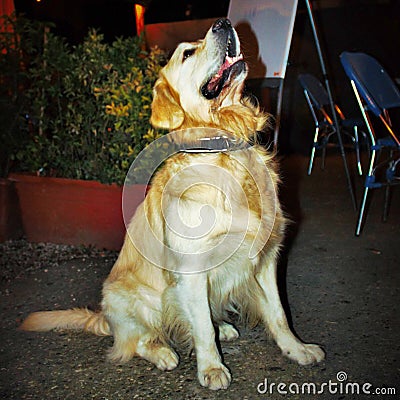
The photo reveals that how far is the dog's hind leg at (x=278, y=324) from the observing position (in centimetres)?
204

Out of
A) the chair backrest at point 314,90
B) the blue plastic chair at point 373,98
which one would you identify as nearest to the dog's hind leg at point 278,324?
the blue plastic chair at point 373,98

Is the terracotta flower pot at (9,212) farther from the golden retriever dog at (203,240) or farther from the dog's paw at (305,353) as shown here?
the dog's paw at (305,353)

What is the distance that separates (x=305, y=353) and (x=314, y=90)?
467cm

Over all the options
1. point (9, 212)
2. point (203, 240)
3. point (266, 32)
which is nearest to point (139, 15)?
point (266, 32)

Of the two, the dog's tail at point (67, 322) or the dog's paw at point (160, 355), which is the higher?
the dog's tail at point (67, 322)

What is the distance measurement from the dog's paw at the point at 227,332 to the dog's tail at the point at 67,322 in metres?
0.55

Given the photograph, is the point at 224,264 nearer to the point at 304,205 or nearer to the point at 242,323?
the point at 242,323

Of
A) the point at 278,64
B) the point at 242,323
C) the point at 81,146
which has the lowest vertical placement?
the point at 242,323

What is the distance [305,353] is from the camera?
204 centimetres

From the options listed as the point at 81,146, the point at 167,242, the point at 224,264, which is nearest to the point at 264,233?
the point at 224,264

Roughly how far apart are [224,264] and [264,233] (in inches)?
8.8

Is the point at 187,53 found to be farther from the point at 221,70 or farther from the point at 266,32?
the point at 266,32

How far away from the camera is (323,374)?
193 cm

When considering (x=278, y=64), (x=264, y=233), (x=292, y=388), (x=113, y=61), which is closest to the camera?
(x=292, y=388)
